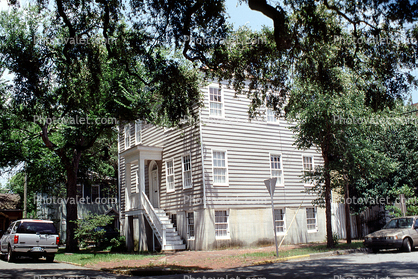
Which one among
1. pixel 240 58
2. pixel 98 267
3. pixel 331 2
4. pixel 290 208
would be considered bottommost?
pixel 98 267

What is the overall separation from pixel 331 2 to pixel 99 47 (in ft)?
27.3

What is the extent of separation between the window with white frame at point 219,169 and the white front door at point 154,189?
523cm

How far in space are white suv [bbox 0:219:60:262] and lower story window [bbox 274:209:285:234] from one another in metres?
12.3

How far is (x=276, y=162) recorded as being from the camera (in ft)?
77.7

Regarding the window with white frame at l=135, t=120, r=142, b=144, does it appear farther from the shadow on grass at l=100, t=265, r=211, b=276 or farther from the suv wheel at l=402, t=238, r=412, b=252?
the suv wheel at l=402, t=238, r=412, b=252

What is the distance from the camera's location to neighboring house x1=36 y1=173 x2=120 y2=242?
127ft

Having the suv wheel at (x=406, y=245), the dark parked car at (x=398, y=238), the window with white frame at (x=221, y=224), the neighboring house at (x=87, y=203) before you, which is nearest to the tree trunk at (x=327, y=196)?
the dark parked car at (x=398, y=238)

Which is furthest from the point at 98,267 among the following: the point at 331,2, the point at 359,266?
the point at 331,2

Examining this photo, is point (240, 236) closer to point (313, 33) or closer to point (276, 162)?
point (276, 162)

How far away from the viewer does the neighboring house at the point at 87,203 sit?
38562 mm

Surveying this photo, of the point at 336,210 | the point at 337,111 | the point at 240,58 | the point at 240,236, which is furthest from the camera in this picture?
the point at 336,210

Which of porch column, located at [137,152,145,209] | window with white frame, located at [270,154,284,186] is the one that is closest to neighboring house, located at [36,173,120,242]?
porch column, located at [137,152,145,209]

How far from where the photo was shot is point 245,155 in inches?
880

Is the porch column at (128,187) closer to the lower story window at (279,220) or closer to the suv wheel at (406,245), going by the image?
the lower story window at (279,220)
